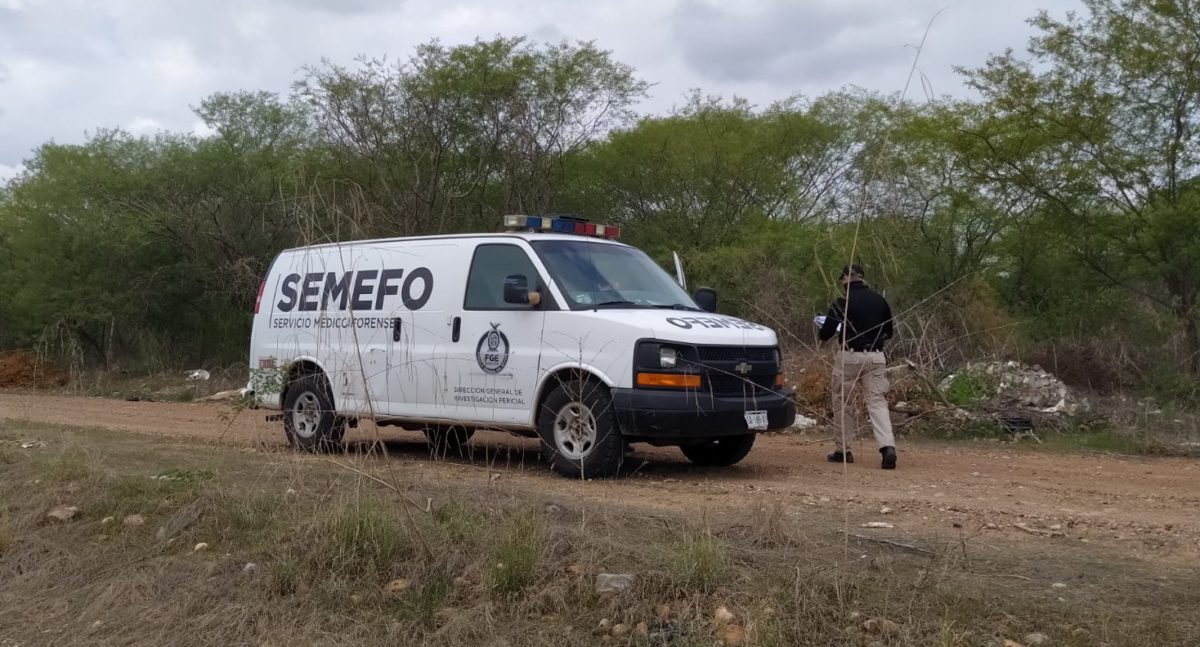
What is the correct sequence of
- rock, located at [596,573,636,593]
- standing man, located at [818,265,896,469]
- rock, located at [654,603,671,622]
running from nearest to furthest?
rock, located at [654,603,671,622]
rock, located at [596,573,636,593]
standing man, located at [818,265,896,469]

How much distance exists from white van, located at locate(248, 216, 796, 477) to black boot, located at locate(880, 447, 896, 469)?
3.89 ft

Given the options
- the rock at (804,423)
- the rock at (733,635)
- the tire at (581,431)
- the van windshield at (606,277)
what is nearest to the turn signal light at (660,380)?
the tire at (581,431)

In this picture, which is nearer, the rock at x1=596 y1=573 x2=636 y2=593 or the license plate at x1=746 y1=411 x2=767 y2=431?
the rock at x1=596 y1=573 x2=636 y2=593

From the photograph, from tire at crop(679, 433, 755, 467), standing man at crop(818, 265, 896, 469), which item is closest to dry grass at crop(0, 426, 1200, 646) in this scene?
tire at crop(679, 433, 755, 467)

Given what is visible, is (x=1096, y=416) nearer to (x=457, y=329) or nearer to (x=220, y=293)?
(x=457, y=329)

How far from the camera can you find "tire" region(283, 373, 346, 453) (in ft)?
31.9

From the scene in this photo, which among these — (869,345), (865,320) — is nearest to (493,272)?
(865,320)

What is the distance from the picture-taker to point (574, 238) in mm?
9508

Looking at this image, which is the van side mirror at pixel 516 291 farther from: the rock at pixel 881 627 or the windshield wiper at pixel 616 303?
the rock at pixel 881 627

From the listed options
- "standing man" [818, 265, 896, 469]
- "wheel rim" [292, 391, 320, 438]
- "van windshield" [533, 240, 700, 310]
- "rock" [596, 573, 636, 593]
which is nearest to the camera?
"rock" [596, 573, 636, 593]

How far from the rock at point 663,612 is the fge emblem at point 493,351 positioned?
13.9 ft

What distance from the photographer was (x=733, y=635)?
4531mm

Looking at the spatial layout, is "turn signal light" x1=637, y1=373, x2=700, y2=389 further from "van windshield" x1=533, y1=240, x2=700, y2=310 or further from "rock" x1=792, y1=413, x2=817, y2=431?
"rock" x1=792, y1=413, x2=817, y2=431

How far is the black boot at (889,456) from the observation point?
374 inches
